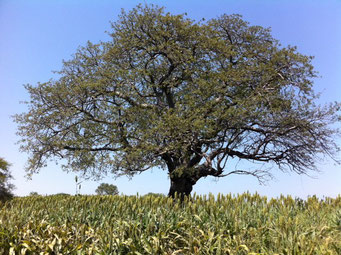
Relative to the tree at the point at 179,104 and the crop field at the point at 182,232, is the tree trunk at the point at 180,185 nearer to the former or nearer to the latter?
the tree at the point at 179,104

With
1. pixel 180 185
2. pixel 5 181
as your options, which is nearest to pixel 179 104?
pixel 180 185

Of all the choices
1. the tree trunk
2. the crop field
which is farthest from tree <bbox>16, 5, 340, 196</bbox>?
the crop field

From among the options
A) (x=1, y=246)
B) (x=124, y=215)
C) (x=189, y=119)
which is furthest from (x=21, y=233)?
(x=189, y=119)

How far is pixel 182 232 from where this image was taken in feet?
17.8

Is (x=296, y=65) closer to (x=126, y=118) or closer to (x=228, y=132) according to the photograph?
(x=228, y=132)

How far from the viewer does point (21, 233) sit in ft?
20.8

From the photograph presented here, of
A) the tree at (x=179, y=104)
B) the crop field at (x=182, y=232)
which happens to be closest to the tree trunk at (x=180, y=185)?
the tree at (x=179, y=104)

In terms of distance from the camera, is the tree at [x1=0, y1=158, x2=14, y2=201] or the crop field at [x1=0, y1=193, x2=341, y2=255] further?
the tree at [x1=0, y1=158, x2=14, y2=201]

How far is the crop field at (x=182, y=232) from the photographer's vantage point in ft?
14.3

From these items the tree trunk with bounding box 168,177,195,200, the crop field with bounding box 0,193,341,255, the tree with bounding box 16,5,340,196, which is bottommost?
the crop field with bounding box 0,193,341,255

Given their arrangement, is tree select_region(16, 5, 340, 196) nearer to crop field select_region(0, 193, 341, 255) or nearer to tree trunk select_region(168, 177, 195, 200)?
tree trunk select_region(168, 177, 195, 200)

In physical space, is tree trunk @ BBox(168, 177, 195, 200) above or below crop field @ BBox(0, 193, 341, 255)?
above

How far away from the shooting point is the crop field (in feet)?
14.3

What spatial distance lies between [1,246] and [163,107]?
433 inches
